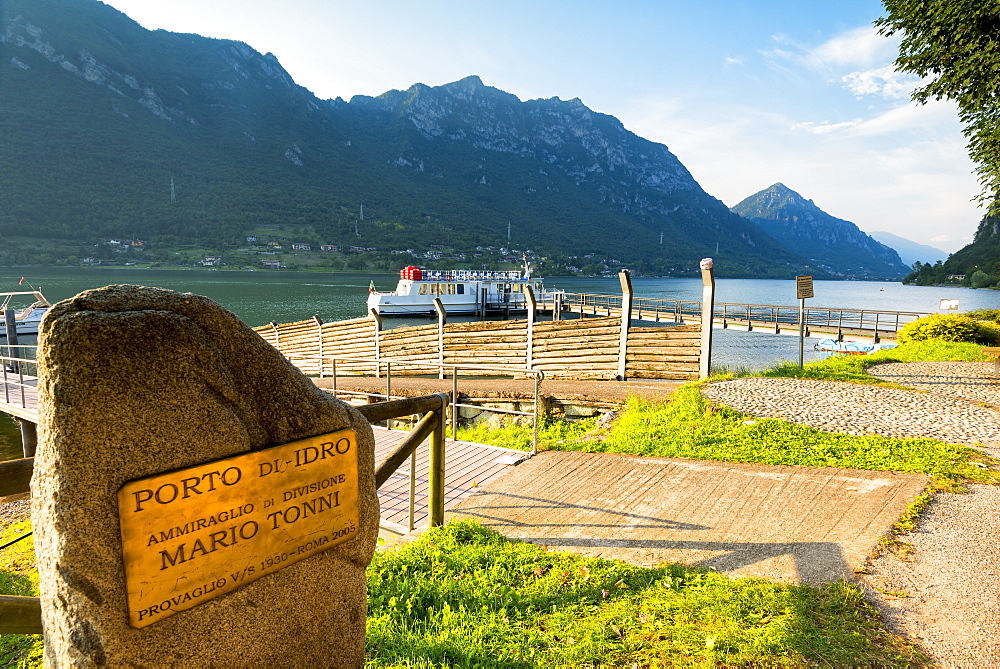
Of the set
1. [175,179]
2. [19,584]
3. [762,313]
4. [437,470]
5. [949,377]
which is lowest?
[19,584]

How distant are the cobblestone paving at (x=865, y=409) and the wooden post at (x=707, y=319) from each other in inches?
45.3

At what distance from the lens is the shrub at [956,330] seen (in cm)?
1562

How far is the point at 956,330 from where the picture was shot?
1568 cm

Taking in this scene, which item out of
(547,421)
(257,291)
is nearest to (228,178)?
(257,291)

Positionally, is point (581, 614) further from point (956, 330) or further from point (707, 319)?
point (956, 330)

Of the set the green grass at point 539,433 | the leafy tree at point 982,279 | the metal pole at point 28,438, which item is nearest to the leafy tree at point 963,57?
the green grass at point 539,433

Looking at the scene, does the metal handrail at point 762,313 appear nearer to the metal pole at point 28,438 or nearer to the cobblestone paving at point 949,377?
the cobblestone paving at point 949,377

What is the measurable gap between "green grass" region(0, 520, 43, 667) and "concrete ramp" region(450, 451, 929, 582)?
112 inches

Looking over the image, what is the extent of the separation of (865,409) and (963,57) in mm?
12063

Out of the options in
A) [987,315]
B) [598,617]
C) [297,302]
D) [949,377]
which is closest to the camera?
[598,617]

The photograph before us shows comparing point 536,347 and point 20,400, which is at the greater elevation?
point 536,347

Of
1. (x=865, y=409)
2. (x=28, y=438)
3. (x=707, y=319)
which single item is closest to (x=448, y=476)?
(x=865, y=409)

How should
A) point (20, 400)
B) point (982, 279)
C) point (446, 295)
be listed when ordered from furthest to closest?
point (982, 279)
point (446, 295)
point (20, 400)

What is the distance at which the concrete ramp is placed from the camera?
368cm
